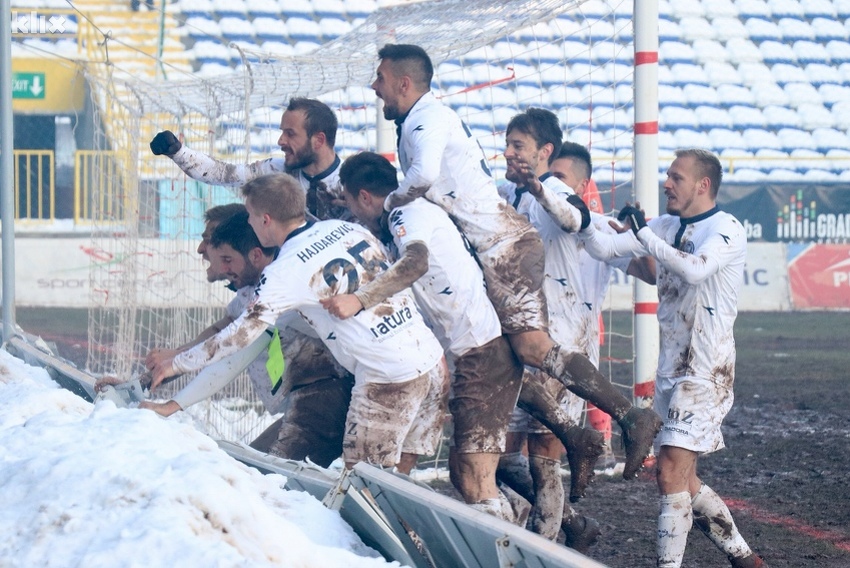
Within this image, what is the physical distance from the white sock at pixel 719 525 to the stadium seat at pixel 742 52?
18.6 m

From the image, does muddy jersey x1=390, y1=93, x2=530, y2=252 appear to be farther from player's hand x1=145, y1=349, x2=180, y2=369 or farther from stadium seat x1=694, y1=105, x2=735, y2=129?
stadium seat x1=694, y1=105, x2=735, y2=129

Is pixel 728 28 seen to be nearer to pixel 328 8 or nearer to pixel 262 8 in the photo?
pixel 328 8

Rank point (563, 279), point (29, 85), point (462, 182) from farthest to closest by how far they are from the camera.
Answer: point (29, 85) → point (563, 279) → point (462, 182)

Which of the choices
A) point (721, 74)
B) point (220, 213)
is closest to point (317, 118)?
point (220, 213)

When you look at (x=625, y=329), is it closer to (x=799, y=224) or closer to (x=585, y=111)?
(x=799, y=224)

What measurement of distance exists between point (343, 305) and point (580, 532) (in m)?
1.96

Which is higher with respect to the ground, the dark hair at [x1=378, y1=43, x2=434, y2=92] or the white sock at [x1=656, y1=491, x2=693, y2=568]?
the dark hair at [x1=378, y1=43, x2=434, y2=92]

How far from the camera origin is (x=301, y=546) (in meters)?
2.43

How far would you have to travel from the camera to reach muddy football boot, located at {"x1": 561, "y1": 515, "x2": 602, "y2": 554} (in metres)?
4.96

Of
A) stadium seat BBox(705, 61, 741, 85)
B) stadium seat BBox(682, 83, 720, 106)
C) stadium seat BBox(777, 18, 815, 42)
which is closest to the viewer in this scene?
stadium seat BBox(682, 83, 720, 106)

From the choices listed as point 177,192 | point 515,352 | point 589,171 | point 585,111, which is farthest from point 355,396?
point 585,111

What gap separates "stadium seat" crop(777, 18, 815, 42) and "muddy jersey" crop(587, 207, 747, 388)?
18.9m

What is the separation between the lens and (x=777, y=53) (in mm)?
21672

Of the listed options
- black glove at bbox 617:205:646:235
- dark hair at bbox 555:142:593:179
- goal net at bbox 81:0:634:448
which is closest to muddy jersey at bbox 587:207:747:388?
black glove at bbox 617:205:646:235
